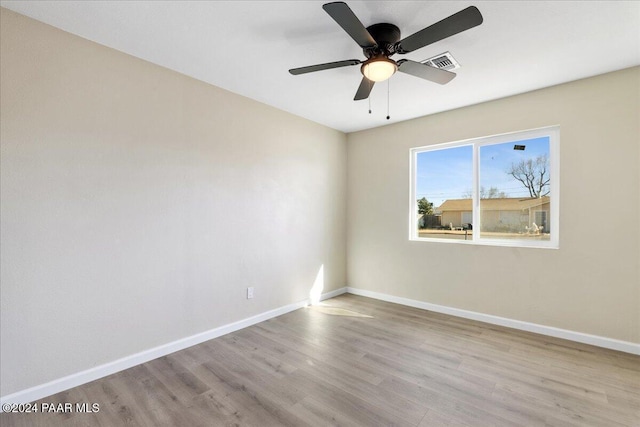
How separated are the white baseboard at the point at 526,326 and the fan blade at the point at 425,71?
271 centimetres

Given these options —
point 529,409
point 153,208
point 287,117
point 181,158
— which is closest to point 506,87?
point 287,117

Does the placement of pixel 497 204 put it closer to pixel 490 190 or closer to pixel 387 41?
pixel 490 190

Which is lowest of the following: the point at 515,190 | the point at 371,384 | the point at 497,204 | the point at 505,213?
the point at 371,384

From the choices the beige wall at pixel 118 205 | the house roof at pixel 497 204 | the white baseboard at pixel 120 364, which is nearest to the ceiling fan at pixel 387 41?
the beige wall at pixel 118 205

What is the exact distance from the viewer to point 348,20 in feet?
5.06

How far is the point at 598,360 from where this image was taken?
242 centimetres

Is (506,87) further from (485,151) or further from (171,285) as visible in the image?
(171,285)

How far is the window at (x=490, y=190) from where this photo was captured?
3041mm

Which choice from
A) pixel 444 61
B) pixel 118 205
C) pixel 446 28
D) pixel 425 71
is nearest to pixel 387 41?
pixel 425 71

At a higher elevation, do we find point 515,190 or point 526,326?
point 515,190

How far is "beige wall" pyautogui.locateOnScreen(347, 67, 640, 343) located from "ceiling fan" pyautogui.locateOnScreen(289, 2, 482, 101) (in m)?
1.65

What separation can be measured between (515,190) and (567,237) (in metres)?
0.69

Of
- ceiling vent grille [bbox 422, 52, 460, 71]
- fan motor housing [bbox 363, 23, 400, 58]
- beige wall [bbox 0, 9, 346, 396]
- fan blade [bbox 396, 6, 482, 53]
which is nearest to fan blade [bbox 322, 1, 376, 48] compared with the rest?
fan motor housing [bbox 363, 23, 400, 58]

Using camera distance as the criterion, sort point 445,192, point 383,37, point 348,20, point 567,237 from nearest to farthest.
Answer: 1. point 348,20
2. point 383,37
3. point 567,237
4. point 445,192
